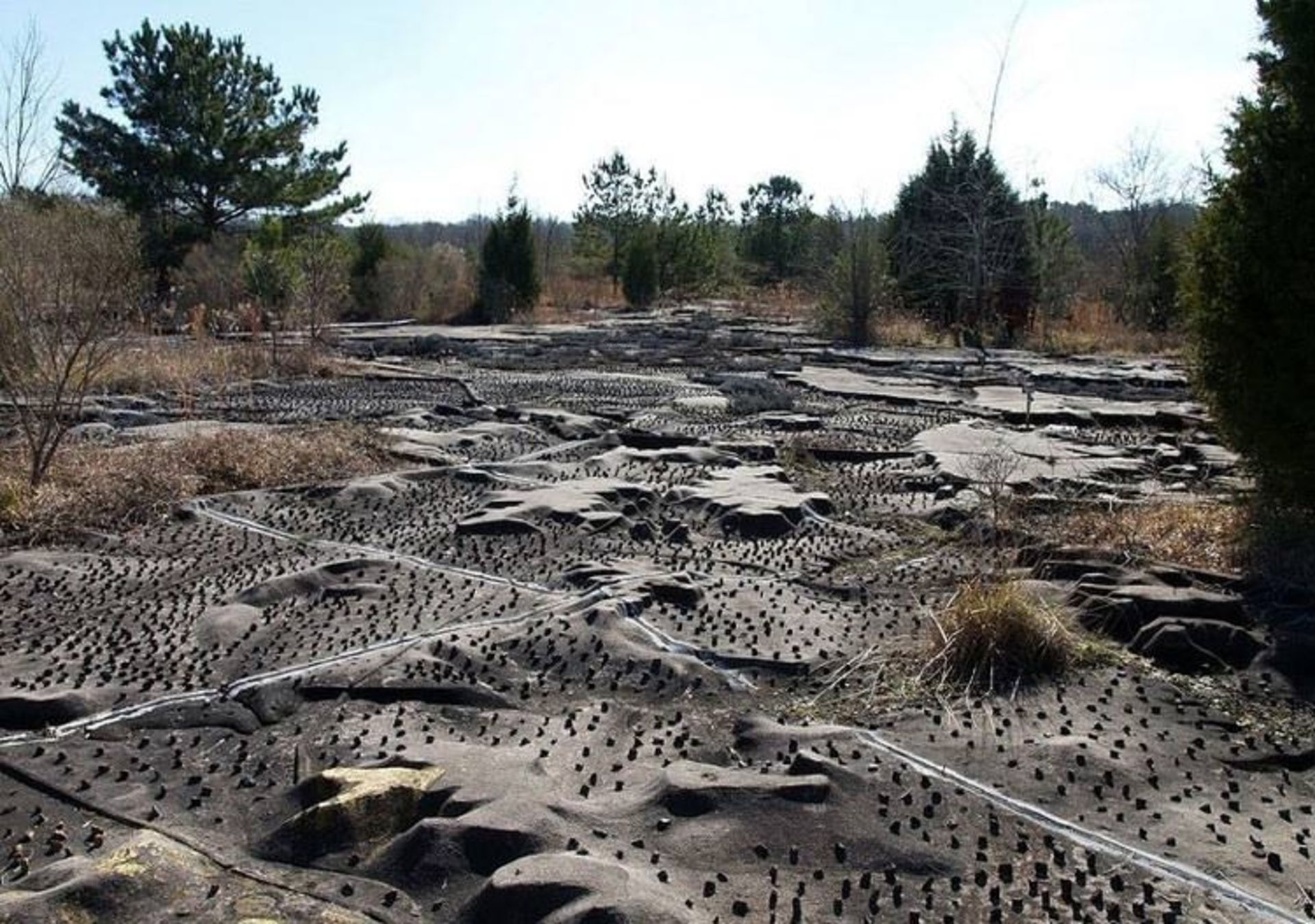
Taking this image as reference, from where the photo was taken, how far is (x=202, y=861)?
2857 mm

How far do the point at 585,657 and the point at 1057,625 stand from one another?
1.68 metres

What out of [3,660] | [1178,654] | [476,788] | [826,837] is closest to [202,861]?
[476,788]

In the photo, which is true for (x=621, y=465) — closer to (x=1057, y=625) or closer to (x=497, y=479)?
(x=497, y=479)

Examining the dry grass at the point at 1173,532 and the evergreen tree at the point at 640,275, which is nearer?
the dry grass at the point at 1173,532

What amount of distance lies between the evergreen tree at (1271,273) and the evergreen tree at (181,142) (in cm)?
2419

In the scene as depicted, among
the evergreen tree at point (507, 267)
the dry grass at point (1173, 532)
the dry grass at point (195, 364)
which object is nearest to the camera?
the dry grass at point (1173, 532)

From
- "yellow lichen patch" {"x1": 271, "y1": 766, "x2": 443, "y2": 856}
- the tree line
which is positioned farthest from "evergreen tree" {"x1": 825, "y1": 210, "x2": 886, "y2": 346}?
"yellow lichen patch" {"x1": 271, "y1": 766, "x2": 443, "y2": 856}

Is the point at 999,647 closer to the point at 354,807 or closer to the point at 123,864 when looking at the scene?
the point at 354,807

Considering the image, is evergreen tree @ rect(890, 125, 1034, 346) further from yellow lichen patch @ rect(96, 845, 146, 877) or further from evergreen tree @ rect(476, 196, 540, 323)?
yellow lichen patch @ rect(96, 845, 146, 877)

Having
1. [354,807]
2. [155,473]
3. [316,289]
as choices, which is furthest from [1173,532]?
[316,289]

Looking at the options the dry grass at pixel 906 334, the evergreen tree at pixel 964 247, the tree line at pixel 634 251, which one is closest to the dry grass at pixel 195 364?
the tree line at pixel 634 251

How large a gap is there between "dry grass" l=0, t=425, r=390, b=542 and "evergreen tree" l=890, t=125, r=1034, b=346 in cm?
1404

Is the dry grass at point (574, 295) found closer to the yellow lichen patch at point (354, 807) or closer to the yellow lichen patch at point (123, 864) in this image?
the yellow lichen patch at point (354, 807)

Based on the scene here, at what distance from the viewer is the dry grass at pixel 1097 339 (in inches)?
752
